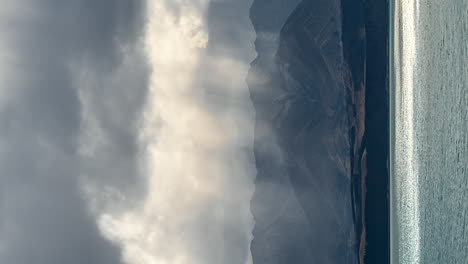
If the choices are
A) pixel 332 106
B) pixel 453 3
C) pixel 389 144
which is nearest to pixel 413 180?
pixel 389 144

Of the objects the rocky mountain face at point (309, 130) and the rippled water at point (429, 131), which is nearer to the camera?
the rippled water at point (429, 131)

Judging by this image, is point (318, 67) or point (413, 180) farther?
point (318, 67)

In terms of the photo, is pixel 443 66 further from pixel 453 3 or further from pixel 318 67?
pixel 318 67

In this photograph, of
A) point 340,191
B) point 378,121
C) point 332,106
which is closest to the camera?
point 378,121

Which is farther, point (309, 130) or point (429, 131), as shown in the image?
point (309, 130)

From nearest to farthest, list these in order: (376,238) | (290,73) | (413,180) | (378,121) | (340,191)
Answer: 1. (413,180)
2. (376,238)
3. (378,121)
4. (340,191)
5. (290,73)

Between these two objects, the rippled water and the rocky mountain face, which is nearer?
the rippled water

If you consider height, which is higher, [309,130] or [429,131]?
[309,130]

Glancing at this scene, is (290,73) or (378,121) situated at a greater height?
(290,73)
